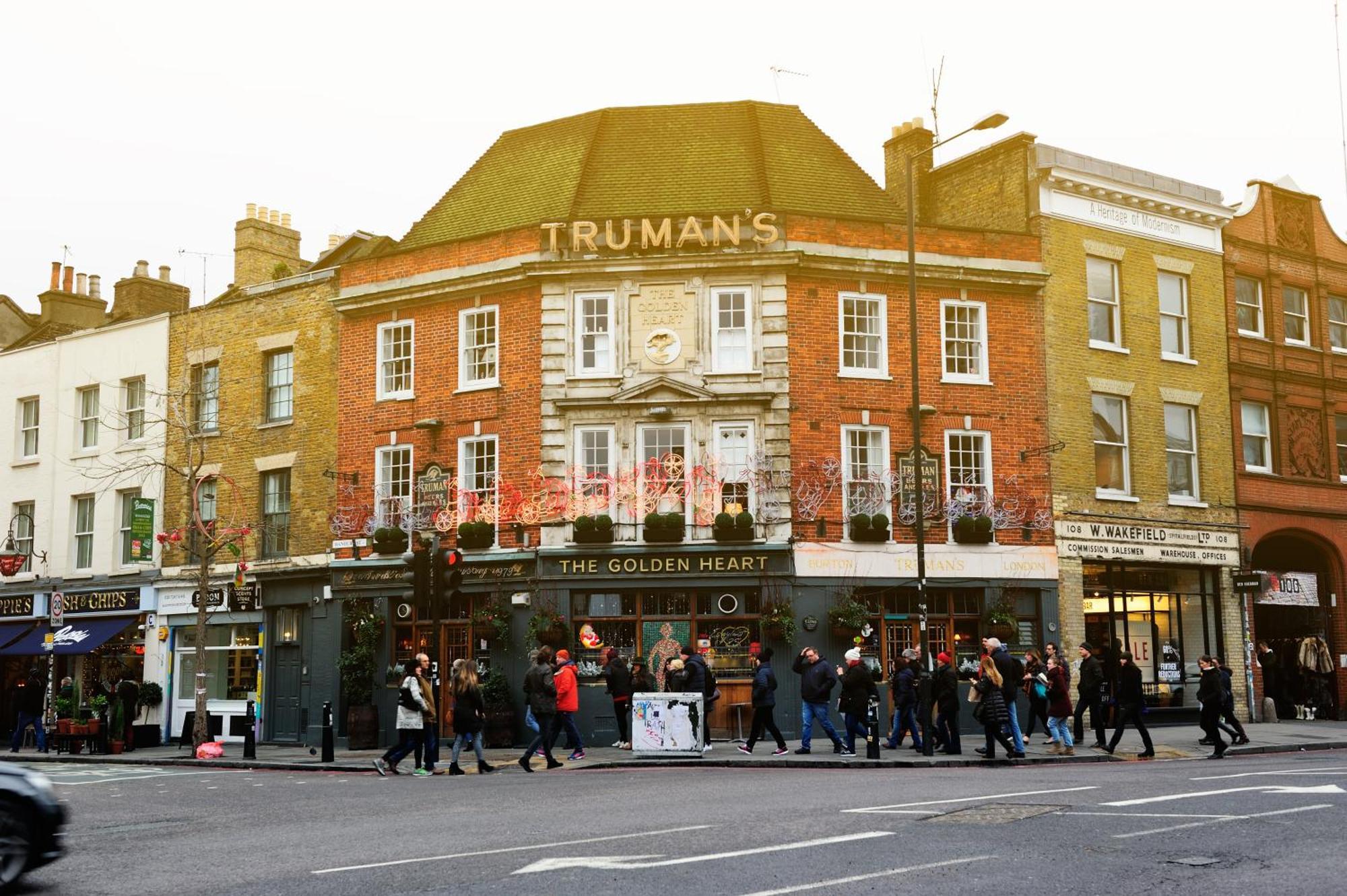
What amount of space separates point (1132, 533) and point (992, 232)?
7.00m

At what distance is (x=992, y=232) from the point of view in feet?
94.9

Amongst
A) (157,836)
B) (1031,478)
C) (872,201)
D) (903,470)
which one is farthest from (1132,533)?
(157,836)

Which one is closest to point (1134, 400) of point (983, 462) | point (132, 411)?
point (983, 462)

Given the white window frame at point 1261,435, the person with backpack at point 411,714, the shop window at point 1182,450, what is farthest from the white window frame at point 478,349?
the white window frame at point 1261,435

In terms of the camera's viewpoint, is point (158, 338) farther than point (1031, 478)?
Yes

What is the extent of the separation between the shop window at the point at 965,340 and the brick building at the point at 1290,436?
702cm

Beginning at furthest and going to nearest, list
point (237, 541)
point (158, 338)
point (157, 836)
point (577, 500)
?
1. point (158, 338)
2. point (237, 541)
3. point (577, 500)
4. point (157, 836)

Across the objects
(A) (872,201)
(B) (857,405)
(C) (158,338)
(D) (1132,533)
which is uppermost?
(A) (872,201)

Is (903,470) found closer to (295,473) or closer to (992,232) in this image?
(992,232)

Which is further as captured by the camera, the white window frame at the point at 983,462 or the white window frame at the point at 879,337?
the white window frame at the point at 983,462

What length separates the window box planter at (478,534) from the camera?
27875 mm

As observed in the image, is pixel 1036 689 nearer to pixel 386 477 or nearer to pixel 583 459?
pixel 583 459

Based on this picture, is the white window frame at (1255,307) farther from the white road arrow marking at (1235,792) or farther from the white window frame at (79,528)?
the white window frame at (79,528)

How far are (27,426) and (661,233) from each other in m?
19.3
